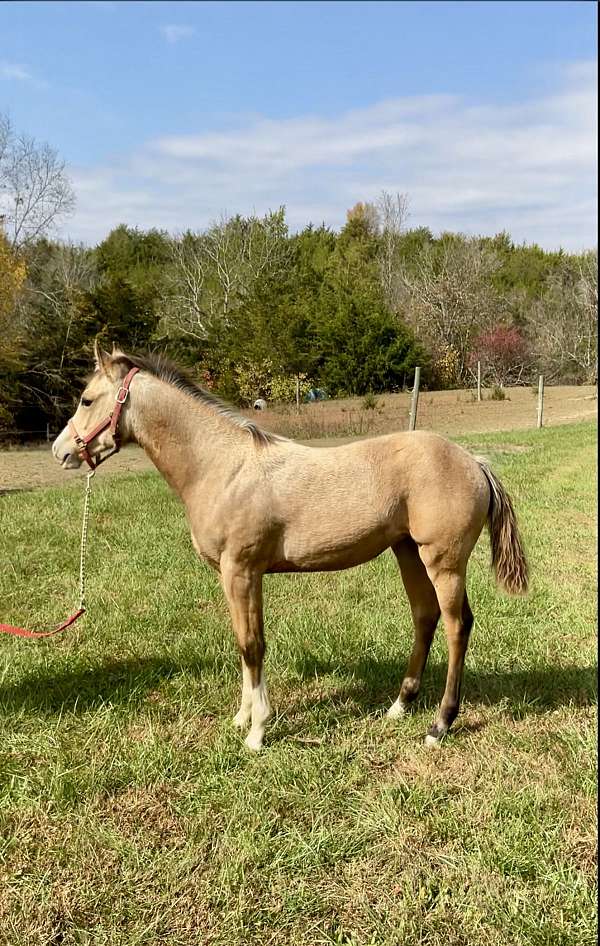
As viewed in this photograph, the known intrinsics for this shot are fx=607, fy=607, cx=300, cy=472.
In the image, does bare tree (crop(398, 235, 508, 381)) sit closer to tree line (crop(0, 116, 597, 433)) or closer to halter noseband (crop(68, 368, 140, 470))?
tree line (crop(0, 116, 597, 433))

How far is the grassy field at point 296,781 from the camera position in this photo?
2.20 m

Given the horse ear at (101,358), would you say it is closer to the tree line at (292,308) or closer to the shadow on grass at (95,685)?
the shadow on grass at (95,685)

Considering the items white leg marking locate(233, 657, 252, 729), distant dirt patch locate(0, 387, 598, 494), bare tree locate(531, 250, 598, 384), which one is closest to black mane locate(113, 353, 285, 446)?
white leg marking locate(233, 657, 252, 729)

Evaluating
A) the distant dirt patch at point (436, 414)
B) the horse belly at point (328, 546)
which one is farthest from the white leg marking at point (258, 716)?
the distant dirt patch at point (436, 414)

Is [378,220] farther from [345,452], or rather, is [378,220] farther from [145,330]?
[345,452]

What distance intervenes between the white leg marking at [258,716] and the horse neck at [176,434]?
44.7 inches

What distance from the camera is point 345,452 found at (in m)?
3.25

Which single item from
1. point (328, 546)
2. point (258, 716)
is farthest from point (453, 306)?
point (258, 716)

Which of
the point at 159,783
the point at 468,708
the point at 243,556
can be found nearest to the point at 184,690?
the point at 159,783

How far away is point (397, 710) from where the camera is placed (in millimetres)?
3439

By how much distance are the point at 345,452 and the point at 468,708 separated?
5.51ft

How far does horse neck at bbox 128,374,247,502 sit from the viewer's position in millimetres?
3238

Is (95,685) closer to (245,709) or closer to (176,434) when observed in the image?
(245,709)

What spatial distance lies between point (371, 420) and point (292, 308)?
11.1 meters
